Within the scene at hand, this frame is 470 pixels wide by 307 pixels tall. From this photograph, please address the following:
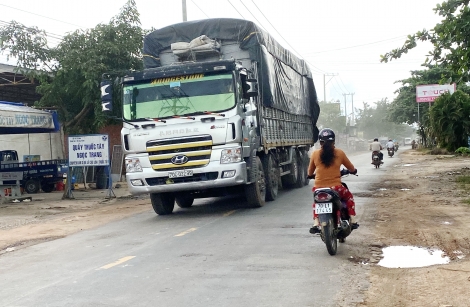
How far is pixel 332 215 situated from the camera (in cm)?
786

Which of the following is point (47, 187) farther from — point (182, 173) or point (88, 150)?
point (182, 173)

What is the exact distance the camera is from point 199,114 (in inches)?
470

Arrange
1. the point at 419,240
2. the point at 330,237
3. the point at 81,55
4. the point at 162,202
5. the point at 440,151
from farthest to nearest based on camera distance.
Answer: the point at 440,151
the point at 81,55
the point at 162,202
the point at 419,240
the point at 330,237

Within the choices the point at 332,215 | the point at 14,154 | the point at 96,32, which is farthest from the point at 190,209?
the point at 14,154

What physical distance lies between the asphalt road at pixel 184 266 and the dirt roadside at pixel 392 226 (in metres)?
0.41

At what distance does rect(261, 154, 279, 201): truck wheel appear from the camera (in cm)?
1398

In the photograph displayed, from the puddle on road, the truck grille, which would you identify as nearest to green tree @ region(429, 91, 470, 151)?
the truck grille

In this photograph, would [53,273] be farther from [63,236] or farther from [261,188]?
[261,188]

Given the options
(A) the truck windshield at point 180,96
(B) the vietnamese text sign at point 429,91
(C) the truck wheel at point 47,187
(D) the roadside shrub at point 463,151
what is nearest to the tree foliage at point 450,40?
(A) the truck windshield at point 180,96

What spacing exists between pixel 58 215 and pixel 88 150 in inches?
144

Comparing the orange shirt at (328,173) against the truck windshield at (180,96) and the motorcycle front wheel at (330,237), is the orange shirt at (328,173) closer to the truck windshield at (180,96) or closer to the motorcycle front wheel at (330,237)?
the motorcycle front wheel at (330,237)

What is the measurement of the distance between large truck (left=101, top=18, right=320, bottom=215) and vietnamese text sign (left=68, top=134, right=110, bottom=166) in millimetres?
4649

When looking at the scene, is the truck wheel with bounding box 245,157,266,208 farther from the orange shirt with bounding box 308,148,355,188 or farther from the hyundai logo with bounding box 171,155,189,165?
the orange shirt with bounding box 308,148,355,188

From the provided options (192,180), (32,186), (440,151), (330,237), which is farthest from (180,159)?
(440,151)
